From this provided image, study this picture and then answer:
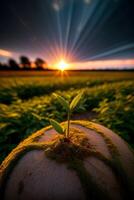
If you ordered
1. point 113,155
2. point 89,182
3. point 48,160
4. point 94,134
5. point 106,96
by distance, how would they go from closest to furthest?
point 89,182 < point 48,160 < point 113,155 < point 94,134 < point 106,96

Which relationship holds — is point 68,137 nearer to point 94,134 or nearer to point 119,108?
point 94,134

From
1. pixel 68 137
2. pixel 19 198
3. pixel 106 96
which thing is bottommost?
pixel 106 96

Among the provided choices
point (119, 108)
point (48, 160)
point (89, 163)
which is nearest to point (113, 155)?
point (89, 163)

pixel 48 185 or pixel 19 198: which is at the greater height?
pixel 48 185

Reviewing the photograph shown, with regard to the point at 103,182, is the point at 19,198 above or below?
below

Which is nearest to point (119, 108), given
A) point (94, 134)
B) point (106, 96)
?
point (94, 134)

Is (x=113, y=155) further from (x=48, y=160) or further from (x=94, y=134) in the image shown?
(x=48, y=160)

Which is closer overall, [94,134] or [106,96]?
[94,134]

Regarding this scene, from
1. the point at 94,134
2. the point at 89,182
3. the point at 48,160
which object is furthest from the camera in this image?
the point at 94,134

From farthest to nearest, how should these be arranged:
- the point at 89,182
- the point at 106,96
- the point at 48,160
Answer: the point at 106,96
the point at 48,160
the point at 89,182
